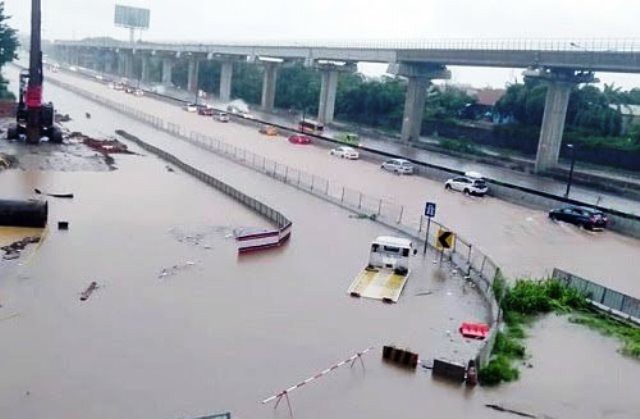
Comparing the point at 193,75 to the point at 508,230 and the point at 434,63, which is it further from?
the point at 508,230

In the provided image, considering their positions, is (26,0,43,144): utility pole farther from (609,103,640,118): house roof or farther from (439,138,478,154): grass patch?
(609,103,640,118): house roof

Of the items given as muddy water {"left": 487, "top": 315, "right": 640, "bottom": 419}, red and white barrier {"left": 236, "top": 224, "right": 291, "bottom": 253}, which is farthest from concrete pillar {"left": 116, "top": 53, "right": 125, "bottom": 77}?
muddy water {"left": 487, "top": 315, "right": 640, "bottom": 419}

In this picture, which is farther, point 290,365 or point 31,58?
point 31,58

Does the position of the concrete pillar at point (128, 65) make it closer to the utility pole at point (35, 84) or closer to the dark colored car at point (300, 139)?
the dark colored car at point (300, 139)

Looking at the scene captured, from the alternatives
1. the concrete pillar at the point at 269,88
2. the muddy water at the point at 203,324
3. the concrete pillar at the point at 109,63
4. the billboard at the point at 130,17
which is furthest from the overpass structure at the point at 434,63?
the concrete pillar at the point at 109,63

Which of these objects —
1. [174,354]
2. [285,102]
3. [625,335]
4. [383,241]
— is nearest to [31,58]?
Answer: [383,241]

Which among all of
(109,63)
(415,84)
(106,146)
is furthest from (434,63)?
(109,63)

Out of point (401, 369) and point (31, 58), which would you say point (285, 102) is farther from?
point (401, 369)
